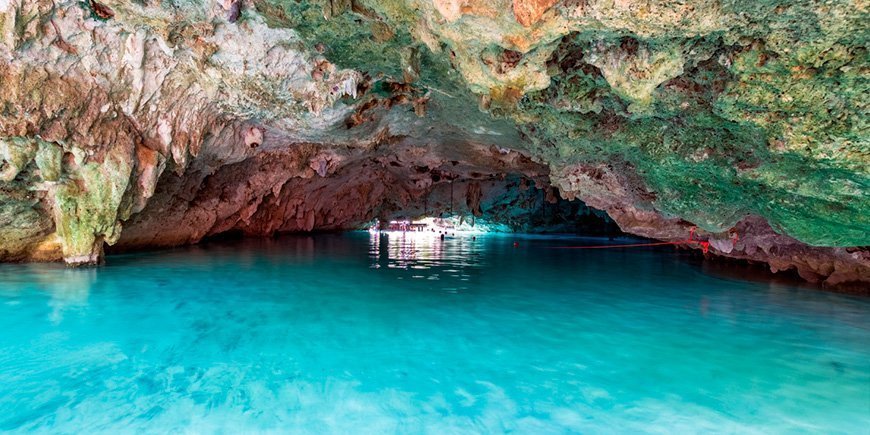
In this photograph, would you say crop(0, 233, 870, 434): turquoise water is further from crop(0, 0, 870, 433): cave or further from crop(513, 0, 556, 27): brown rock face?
crop(513, 0, 556, 27): brown rock face

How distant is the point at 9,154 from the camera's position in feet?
22.3

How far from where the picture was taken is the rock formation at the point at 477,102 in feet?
12.2

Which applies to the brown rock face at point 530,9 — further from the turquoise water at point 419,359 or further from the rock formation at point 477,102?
the turquoise water at point 419,359

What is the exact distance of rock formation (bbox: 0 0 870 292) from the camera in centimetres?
371

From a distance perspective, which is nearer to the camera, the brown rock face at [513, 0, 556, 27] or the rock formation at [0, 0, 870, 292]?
the brown rock face at [513, 0, 556, 27]

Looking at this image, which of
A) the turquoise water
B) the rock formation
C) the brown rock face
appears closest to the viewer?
the turquoise water

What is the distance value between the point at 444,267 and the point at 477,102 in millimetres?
5284

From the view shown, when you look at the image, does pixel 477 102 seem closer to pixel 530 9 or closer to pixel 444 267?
pixel 530 9

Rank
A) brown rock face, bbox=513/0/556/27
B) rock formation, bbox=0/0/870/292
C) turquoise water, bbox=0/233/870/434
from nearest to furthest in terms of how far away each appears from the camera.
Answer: turquoise water, bbox=0/233/870/434 < brown rock face, bbox=513/0/556/27 < rock formation, bbox=0/0/870/292

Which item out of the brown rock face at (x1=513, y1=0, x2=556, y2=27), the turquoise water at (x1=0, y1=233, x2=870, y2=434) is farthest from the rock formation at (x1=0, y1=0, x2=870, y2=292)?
the turquoise water at (x1=0, y1=233, x2=870, y2=434)

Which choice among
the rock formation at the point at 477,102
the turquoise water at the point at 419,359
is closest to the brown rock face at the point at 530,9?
the rock formation at the point at 477,102

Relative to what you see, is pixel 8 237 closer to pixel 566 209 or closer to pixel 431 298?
pixel 431 298

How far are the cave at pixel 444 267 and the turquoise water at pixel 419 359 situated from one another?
1.2 inches

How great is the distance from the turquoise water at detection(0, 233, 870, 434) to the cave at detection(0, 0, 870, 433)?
31 millimetres
